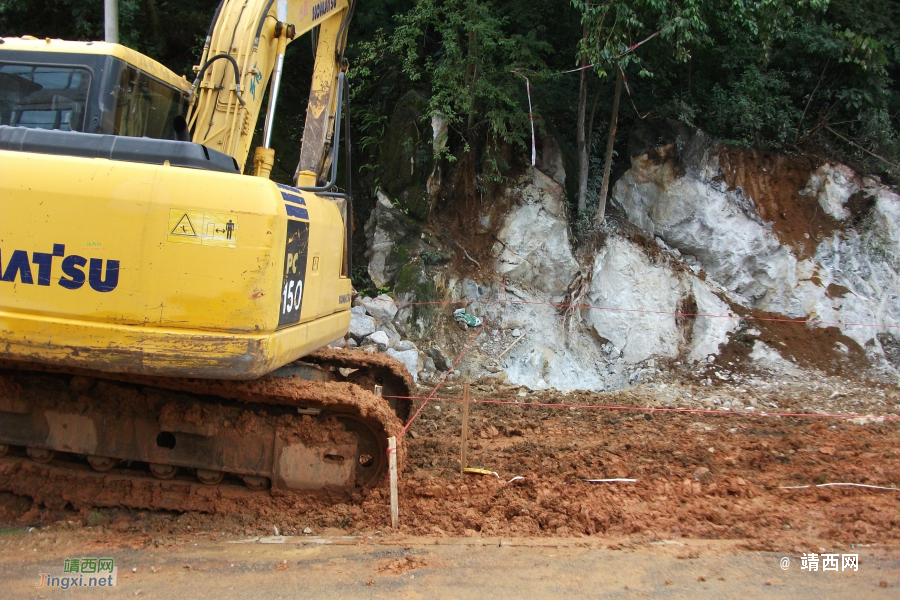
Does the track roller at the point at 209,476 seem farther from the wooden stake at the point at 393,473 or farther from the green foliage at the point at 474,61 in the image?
the green foliage at the point at 474,61

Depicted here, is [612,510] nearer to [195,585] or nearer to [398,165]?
[195,585]

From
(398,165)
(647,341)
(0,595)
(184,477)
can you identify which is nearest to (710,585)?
(184,477)

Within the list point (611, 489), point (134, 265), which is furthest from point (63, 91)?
point (611, 489)

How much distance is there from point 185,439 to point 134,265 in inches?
57.4

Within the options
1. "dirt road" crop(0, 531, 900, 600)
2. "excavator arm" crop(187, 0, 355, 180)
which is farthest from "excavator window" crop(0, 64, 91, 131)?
"dirt road" crop(0, 531, 900, 600)

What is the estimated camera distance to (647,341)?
9352 mm

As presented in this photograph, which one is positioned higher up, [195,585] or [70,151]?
[70,151]

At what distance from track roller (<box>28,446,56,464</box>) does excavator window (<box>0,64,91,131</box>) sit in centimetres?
220

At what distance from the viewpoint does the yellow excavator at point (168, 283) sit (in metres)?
3.76

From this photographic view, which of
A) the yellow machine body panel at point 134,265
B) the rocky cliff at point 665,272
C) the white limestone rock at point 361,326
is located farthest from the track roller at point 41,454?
the rocky cliff at point 665,272

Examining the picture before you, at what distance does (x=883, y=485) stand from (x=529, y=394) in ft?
12.5

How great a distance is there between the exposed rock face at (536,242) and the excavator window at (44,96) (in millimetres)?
6566

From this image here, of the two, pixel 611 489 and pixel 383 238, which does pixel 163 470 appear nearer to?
pixel 611 489

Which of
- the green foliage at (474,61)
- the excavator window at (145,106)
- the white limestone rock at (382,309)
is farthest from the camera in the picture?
the green foliage at (474,61)
